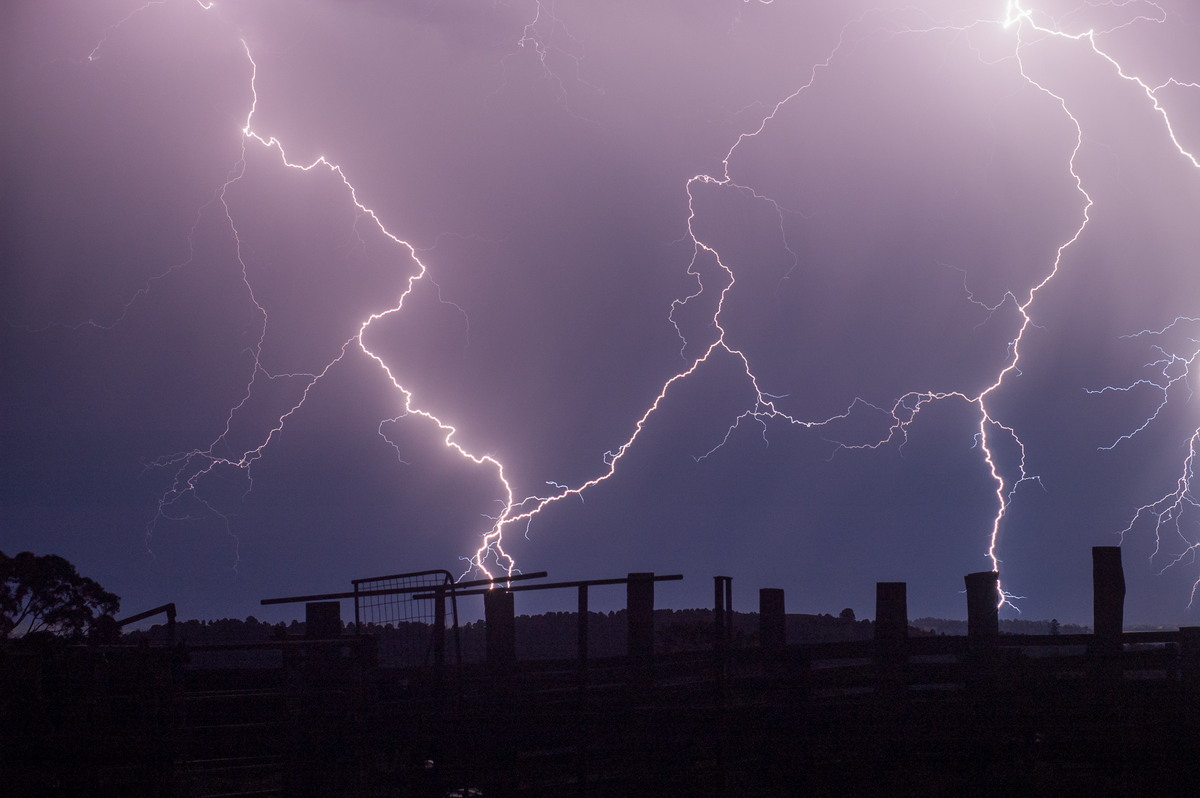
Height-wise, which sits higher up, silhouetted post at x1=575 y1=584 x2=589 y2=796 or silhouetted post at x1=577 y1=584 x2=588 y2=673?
silhouetted post at x1=577 y1=584 x2=588 y2=673

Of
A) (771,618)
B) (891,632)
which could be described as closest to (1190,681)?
(891,632)

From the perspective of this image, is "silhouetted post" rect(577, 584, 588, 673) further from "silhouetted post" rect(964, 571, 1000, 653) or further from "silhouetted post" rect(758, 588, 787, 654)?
"silhouetted post" rect(964, 571, 1000, 653)

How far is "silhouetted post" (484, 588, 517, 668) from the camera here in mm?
10547

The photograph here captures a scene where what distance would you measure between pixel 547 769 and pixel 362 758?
1773mm

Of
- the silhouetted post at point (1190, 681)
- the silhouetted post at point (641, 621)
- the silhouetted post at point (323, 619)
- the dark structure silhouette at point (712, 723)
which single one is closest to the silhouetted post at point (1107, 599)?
the dark structure silhouette at point (712, 723)

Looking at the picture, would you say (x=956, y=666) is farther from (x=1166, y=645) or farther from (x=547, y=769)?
(x=547, y=769)

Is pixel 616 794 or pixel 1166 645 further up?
pixel 1166 645

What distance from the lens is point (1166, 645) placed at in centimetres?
1002

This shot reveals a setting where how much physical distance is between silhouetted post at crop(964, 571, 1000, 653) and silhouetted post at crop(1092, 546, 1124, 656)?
3.37 feet

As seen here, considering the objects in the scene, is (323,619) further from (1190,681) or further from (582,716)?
(1190,681)

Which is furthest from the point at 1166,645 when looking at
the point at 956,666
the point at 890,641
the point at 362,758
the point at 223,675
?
the point at 223,675

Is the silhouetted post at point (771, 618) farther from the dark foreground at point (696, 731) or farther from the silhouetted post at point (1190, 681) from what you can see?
the silhouetted post at point (1190, 681)

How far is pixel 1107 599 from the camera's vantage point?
9.86m

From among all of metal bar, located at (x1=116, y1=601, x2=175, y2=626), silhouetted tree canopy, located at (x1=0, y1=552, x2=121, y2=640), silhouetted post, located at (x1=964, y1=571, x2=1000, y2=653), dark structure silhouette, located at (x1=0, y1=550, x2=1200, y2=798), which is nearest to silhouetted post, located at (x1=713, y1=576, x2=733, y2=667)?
dark structure silhouette, located at (x1=0, y1=550, x2=1200, y2=798)
